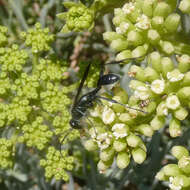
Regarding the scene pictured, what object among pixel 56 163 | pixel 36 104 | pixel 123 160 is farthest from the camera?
pixel 36 104

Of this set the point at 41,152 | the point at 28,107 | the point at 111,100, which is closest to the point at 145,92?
the point at 111,100

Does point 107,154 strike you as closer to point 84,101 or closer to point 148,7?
point 84,101

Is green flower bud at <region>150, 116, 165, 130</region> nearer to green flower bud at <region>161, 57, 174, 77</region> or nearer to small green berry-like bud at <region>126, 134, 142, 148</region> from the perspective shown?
small green berry-like bud at <region>126, 134, 142, 148</region>

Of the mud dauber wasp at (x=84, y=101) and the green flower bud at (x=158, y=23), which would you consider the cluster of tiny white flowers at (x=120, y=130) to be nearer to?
the mud dauber wasp at (x=84, y=101)

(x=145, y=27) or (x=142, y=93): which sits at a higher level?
(x=145, y=27)

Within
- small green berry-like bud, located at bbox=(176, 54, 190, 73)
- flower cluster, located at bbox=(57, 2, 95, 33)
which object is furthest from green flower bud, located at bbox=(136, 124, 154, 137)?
flower cluster, located at bbox=(57, 2, 95, 33)

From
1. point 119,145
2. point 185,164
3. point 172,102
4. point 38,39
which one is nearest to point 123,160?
point 119,145
